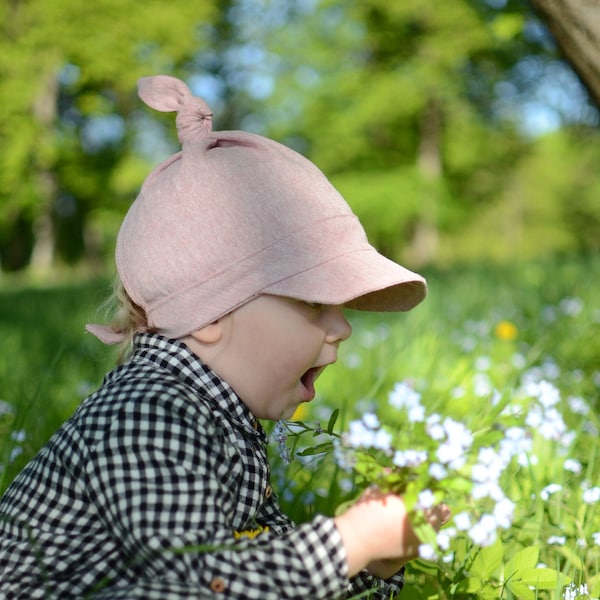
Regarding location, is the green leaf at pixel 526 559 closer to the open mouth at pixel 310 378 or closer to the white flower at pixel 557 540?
the white flower at pixel 557 540

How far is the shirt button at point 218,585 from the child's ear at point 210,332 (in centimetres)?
48

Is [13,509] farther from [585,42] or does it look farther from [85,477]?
[585,42]

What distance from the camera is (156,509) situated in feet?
4.09

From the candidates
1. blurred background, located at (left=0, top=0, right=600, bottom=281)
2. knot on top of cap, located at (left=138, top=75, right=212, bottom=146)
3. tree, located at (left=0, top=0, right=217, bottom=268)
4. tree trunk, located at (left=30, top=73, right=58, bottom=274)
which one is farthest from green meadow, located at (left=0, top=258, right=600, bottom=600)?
tree trunk, located at (left=30, top=73, right=58, bottom=274)

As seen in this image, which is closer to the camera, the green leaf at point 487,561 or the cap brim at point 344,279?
the cap brim at point 344,279

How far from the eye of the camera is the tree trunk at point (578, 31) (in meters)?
2.75

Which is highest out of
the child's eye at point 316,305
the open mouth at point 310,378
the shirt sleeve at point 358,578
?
the child's eye at point 316,305

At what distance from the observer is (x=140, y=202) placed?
1.63 m

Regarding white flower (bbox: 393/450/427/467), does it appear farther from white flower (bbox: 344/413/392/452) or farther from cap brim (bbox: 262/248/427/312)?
cap brim (bbox: 262/248/427/312)

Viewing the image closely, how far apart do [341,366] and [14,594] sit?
287cm

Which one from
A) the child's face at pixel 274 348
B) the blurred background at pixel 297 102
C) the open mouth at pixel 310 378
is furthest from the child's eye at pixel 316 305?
the blurred background at pixel 297 102

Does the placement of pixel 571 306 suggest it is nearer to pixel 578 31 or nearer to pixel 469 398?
pixel 469 398

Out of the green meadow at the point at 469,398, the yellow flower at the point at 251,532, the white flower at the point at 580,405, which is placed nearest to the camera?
the yellow flower at the point at 251,532

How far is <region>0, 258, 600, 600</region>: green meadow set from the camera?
1.76 meters
